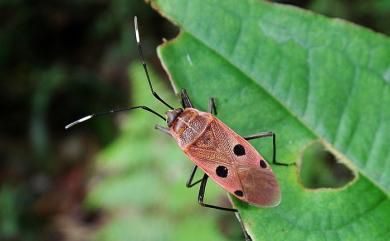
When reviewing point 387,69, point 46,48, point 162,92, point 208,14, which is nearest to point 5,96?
point 46,48

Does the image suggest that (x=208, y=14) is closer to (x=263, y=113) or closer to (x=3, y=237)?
(x=263, y=113)

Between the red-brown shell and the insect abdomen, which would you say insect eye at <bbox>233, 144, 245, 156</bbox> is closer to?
the red-brown shell

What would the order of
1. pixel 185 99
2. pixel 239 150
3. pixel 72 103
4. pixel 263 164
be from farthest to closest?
pixel 72 103
pixel 239 150
pixel 185 99
pixel 263 164

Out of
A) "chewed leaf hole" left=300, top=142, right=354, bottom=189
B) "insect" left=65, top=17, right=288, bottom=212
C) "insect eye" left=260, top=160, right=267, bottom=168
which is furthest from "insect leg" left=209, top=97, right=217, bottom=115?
"chewed leaf hole" left=300, top=142, right=354, bottom=189

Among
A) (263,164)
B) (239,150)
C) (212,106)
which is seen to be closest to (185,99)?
(212,106)

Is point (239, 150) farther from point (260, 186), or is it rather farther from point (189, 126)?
point (189, 126)

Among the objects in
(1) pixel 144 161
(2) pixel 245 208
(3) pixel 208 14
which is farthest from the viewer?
(1) pixel 144 161
